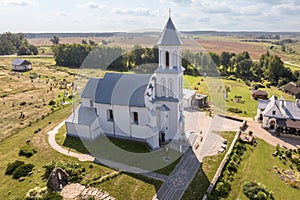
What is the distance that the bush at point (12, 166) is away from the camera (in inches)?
1027

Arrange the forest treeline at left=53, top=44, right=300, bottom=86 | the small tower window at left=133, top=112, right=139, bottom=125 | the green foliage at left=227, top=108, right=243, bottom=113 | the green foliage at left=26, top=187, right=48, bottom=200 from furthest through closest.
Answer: the forest treeline at left=53, top=44, right=300, bottom=86
the green foliage at left=227, top=108, right=243, bottom=113
the small tower window at left=133, top=112, right=139, bottom=125
the green foliage at left=26, top=187, right=48, bottom=200

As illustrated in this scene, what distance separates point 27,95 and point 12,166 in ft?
111

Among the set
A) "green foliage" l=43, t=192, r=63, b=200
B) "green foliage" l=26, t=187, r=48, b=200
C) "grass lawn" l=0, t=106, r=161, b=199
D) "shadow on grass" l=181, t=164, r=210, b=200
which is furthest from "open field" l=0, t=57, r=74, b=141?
"shadow on grass" l=181, t=164, r=210, b=200

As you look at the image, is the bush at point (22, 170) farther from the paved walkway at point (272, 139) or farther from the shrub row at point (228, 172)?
the paved walkway at point (272, 139)

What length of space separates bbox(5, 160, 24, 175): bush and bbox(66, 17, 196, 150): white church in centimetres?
826

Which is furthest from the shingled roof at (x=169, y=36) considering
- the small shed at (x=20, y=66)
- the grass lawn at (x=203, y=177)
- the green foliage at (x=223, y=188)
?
the small shed at (x=20, y=66)

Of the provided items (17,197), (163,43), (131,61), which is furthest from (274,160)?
(131,61)

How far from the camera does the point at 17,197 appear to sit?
22.1 metres

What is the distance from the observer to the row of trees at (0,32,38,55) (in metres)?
130

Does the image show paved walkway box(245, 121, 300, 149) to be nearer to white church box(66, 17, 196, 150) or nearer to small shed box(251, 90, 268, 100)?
white church box(66, 17, 196, 150)

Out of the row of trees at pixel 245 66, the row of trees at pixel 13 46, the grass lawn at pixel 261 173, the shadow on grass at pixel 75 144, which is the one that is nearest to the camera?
the grass lawn at pixel 261 173

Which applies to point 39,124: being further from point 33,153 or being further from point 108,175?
point 108,175

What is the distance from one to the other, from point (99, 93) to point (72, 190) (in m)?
14.6

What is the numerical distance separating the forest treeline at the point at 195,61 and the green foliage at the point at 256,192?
56.4 metres
